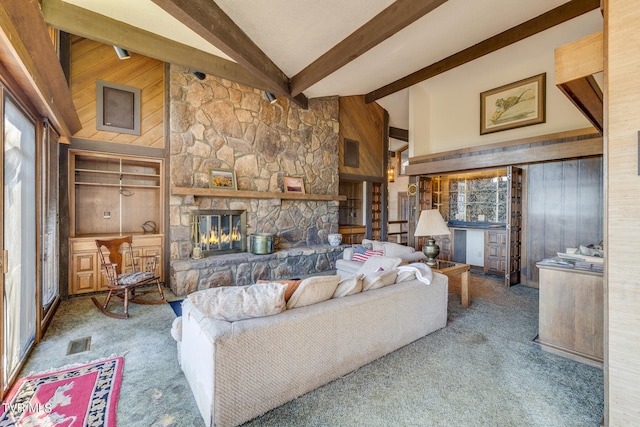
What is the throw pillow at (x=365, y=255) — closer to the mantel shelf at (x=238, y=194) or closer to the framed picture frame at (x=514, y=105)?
the mantel shelf at (x=238, y=194)

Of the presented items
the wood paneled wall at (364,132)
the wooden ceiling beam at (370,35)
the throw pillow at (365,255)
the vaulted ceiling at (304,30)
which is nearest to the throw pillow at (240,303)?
the throw pillow at (365,255)

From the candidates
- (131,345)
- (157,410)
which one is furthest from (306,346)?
(131,345)

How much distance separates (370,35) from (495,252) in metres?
4.31

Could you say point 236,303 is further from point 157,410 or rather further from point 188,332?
point 157,410

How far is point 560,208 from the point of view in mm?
4383

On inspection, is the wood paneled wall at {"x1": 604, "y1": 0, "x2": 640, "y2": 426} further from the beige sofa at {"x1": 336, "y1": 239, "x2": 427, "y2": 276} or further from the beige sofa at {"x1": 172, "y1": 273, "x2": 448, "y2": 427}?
the beige sofa at {"x1": 336, "y1": 239, "x2": 427, "y2": 276}

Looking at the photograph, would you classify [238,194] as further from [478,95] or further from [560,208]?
[560,208]

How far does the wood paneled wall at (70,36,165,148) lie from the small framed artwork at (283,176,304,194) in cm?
218

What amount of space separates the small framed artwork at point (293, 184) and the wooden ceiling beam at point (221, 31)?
175cm

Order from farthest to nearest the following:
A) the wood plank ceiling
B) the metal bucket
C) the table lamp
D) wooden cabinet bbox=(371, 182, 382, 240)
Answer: wooden cabinet bbox=(371, 182, 382, 240)
the metal bucket
the table lamp
the wood plank ceiling

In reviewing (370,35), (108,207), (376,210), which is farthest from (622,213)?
(376,210)

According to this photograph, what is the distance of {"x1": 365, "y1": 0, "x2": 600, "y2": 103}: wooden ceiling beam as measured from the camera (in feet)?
12.1

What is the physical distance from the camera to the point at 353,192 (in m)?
7.55

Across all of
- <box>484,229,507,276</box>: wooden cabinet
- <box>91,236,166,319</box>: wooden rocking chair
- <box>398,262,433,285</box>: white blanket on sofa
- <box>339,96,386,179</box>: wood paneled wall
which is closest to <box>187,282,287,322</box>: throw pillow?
<box>398,262,433,285</box>: white blanket on sofa
